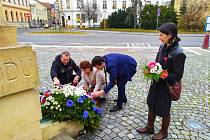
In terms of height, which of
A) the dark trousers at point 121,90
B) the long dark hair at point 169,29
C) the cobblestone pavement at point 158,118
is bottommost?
the cobblestone pavement at point 158,118

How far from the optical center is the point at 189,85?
18.3 ft

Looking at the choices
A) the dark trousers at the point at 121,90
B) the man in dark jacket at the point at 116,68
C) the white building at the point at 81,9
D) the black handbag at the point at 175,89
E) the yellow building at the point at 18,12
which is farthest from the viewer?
the white building at the point at 81,9

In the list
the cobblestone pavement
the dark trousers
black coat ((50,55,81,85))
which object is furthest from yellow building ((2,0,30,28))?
the dark trousers

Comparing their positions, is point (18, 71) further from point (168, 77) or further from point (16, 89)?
point (168, 77)

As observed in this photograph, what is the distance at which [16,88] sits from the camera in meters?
2.12

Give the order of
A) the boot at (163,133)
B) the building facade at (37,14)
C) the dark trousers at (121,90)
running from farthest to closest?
the building facade at (37,14)
the dark trousers at (121,90)
the boot at (163,133)

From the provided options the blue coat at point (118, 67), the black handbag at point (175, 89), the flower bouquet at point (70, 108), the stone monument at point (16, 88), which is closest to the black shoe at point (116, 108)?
the blue coat at point (118, 67)

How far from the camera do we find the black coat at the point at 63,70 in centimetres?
427

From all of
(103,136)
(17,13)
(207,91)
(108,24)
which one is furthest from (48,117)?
(17,13)

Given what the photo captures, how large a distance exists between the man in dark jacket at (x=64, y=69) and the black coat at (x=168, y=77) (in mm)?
2008

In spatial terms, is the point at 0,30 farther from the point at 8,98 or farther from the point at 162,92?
the point at 162,92

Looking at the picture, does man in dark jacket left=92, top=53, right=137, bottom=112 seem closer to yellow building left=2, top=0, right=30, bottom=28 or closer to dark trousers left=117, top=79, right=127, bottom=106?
dark trousers left=117, top=79, right=127, bottom=106

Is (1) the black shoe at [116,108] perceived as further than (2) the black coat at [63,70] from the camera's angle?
No

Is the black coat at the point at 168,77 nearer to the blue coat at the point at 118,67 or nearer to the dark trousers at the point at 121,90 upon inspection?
the blue coat at the point at 118,67
